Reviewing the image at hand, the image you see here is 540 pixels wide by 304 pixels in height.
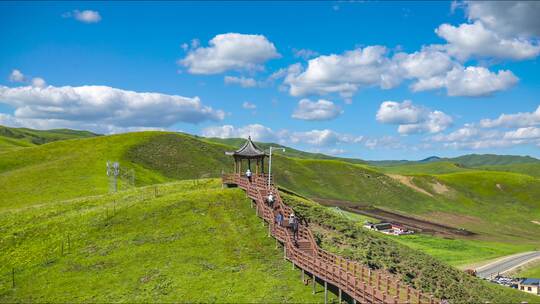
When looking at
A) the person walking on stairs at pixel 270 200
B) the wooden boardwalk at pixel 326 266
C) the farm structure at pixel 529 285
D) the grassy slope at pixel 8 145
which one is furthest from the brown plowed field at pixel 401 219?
the grassy slope at pixel 8 145

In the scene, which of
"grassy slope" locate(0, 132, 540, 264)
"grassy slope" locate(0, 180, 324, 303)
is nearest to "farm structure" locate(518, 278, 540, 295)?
"grassy slope" locate(0, 132, 540, 264)

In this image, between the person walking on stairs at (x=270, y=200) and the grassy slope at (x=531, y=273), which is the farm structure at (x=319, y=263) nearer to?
the person walking on stairs at (x=270, y=200)

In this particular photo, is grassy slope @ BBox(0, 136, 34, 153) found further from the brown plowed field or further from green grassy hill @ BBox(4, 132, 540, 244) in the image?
the brown plowed field

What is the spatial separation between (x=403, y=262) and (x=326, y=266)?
1612 cm

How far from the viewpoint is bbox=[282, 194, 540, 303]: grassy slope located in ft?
158

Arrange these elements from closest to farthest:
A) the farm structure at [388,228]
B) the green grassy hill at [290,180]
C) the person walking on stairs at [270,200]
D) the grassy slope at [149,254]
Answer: the grassy slope at [149,254], the person walking on stairs at [270,200], the green grassy hill at [290,180], the farm structure at [388,228]

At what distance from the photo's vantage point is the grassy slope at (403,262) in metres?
48.1

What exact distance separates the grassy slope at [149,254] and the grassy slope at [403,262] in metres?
8.18

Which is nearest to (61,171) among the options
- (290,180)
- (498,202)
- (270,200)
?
(270,200)

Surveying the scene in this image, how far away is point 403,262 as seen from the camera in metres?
51.9

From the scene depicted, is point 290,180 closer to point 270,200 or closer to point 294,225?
point 270,200

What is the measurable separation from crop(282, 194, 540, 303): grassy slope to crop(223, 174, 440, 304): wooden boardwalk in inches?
119

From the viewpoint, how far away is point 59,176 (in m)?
92.0

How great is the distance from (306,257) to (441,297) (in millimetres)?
14663
